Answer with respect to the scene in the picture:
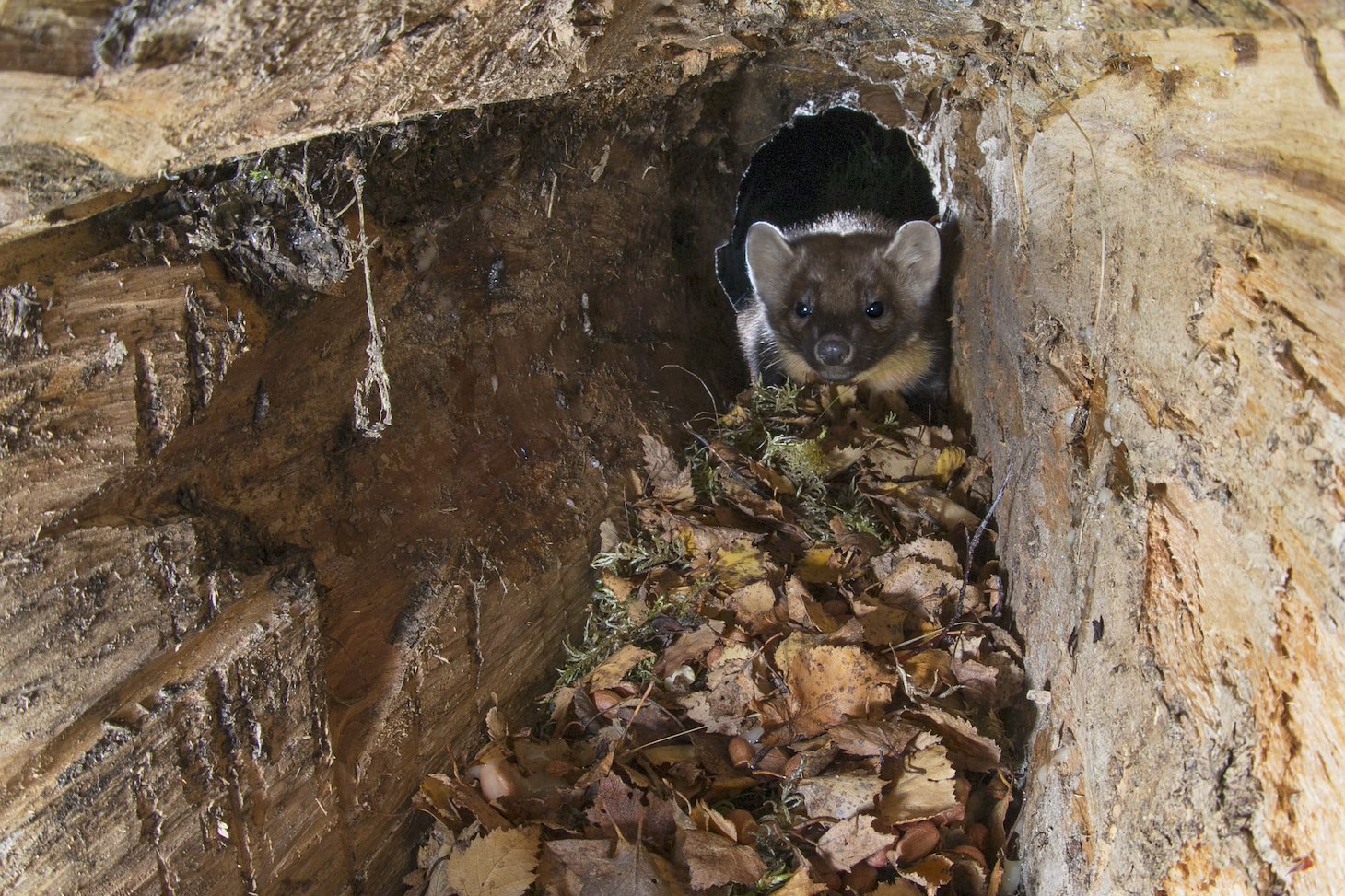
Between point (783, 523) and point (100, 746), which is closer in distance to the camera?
point (100, 746)

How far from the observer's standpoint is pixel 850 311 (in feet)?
18.0

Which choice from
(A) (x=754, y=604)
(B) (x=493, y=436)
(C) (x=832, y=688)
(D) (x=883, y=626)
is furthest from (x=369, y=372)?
(D) (x=883, y=626)

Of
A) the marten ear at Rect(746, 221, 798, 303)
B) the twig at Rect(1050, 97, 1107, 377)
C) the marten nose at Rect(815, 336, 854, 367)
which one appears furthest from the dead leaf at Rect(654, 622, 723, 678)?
the marten ear at Rect(746, 221, 798, 303)

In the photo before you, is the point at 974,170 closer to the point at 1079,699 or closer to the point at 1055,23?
the point at 1055,23

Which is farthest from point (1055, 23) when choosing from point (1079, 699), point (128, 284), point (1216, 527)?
point (128, 284)

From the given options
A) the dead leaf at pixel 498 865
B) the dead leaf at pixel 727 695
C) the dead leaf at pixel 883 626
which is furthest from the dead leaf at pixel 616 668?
the dead leaf at pixel 883 626

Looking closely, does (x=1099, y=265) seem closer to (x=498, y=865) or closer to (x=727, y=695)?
(x=727, y=695)

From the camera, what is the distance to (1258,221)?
1.66 metres

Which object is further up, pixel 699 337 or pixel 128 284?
pixel 128 284

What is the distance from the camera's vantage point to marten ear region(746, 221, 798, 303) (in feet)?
19.3

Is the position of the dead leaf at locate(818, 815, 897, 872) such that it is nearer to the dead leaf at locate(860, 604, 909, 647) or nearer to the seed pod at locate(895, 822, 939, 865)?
the seed pod at locate(895, 822, 939, 865)

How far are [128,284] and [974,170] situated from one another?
3275 mm

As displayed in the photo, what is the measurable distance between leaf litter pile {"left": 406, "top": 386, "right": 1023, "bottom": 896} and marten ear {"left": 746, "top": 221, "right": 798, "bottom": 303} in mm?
2312

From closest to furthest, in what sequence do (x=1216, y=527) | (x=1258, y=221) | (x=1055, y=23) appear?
1. (x=1258, y=221)
2. (x=1216, y=527)
3. (x=1055, y=23)
